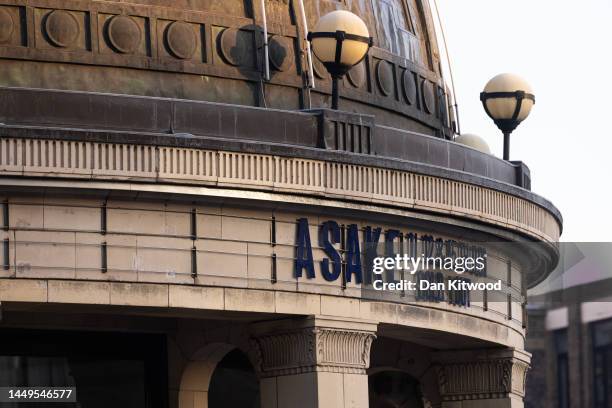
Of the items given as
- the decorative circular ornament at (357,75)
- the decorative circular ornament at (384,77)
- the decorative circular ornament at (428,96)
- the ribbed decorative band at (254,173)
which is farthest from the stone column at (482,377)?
the decorative circular ornament at (357,75)

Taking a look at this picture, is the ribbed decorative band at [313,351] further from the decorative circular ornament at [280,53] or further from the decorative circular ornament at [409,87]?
the decorative circular ornament at [409,87]

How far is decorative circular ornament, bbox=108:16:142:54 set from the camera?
29188mm

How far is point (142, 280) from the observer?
1038 inches

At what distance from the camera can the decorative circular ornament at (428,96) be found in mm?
35031

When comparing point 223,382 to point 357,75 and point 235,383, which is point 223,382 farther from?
point 357,75

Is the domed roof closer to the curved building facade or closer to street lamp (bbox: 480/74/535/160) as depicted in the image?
the curved building facade

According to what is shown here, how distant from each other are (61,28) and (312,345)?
760 centimetres

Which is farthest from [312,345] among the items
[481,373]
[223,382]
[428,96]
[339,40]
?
[428,96]

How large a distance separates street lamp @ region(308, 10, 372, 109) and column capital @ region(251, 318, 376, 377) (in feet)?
16.3

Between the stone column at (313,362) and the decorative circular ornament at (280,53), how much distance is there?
A: 555 cm

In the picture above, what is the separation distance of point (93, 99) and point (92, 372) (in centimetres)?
707

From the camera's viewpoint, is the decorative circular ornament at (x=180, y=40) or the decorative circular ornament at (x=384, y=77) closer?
the decorative circular ornament at (x=180, y=40)

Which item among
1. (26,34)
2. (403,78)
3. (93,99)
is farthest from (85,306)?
(403,78)

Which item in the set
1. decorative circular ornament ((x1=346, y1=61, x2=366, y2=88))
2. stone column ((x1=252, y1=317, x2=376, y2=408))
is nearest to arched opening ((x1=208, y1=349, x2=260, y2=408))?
stone column ((x1=252, y1=317, x2=376, y2=408))
